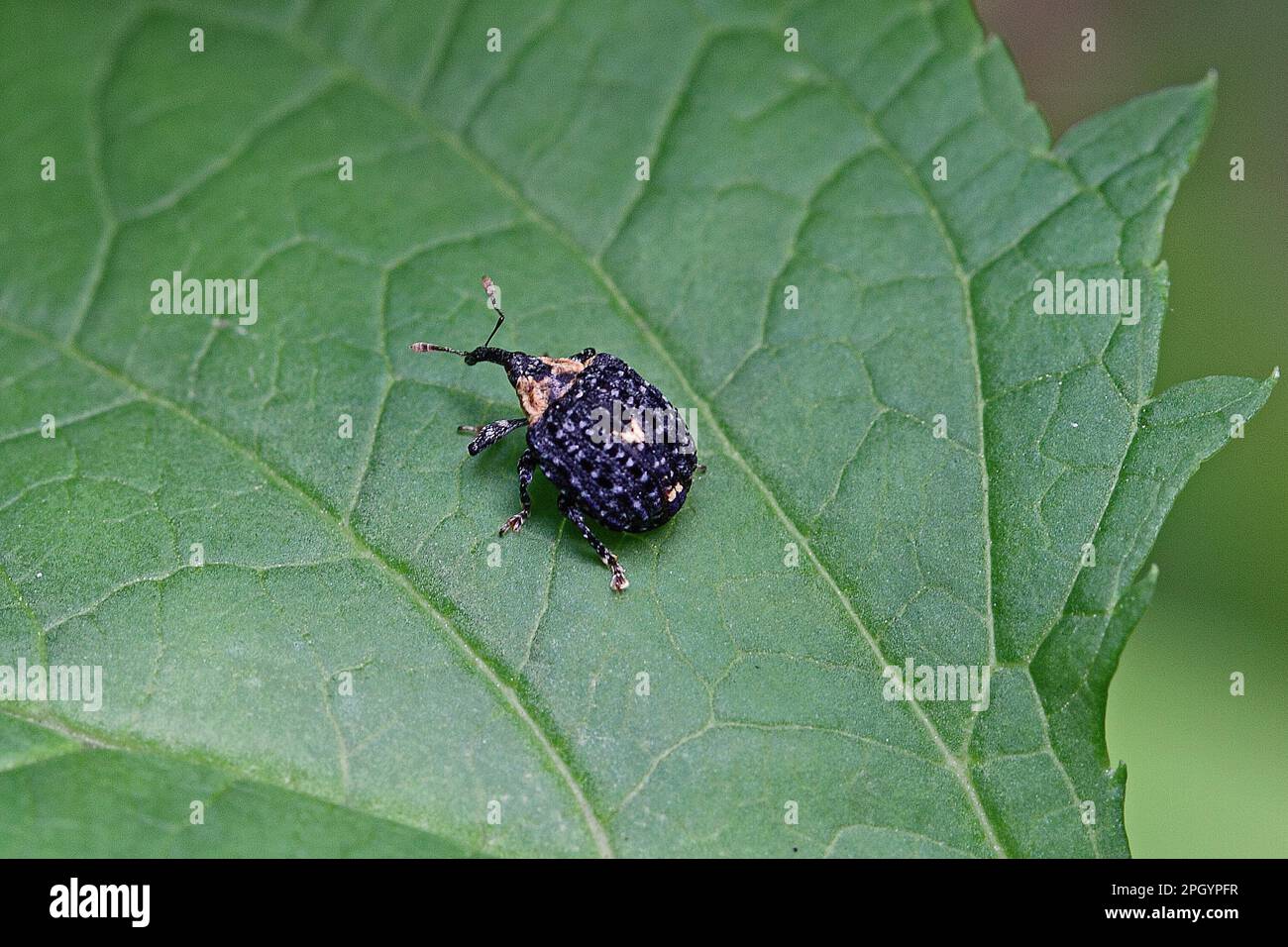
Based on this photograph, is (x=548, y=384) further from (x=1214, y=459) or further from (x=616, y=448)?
(x=1214, y=459)

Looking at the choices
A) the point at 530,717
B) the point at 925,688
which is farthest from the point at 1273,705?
the point at 530,717

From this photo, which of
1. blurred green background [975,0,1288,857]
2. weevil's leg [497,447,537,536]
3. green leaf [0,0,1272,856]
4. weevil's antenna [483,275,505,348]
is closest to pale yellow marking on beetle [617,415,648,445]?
green leaf [0,0,1272,856]

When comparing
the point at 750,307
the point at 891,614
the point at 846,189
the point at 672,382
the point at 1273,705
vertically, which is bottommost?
the point at 1273,705

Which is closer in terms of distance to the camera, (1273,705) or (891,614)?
(891,614)

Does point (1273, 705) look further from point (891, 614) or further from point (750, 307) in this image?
point (750, 307)

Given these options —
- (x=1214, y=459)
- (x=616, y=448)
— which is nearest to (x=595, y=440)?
(x=616, y=448)
